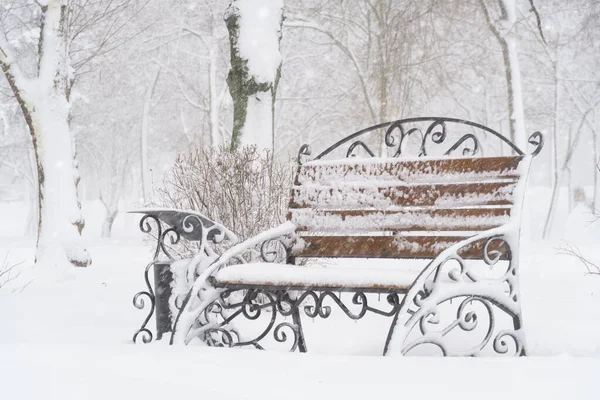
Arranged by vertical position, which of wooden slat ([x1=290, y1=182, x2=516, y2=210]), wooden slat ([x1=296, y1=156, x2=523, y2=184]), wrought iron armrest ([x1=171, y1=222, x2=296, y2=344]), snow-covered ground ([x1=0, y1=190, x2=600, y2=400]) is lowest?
snow-covered ground ([x1=0, y1=190, x2=600, y2=400])

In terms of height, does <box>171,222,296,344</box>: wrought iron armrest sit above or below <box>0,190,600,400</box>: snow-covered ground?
above

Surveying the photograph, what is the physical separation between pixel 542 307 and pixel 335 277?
2465 mm

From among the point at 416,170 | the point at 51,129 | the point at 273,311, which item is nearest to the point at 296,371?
the point at 273,311

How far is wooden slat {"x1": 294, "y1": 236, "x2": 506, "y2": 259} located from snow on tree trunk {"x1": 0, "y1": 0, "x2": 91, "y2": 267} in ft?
16.1

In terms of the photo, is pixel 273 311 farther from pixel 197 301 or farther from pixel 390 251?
pixel 390 251

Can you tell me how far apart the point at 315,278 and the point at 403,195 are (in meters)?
1.01

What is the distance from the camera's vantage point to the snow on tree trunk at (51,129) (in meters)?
7.54

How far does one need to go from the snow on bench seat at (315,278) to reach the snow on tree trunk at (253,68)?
3906 mm

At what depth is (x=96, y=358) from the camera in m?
2.56

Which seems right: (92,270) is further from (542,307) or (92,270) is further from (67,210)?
(542,307)

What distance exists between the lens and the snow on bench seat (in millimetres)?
2721

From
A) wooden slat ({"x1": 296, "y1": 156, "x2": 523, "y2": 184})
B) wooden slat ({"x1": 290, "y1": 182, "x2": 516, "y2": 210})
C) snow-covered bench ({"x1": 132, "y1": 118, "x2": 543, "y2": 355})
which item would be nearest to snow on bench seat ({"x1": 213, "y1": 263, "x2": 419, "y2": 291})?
snow-covered bench ({"x1": 132, "y1": 118, "x2": 543, "y2": 355})

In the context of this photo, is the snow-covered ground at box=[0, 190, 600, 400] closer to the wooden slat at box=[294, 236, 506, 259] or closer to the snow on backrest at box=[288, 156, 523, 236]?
the wooden slat at box=[294, 236, 506, 259]

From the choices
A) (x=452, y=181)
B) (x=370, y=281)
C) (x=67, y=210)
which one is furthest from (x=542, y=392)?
(x=67, y=210)
